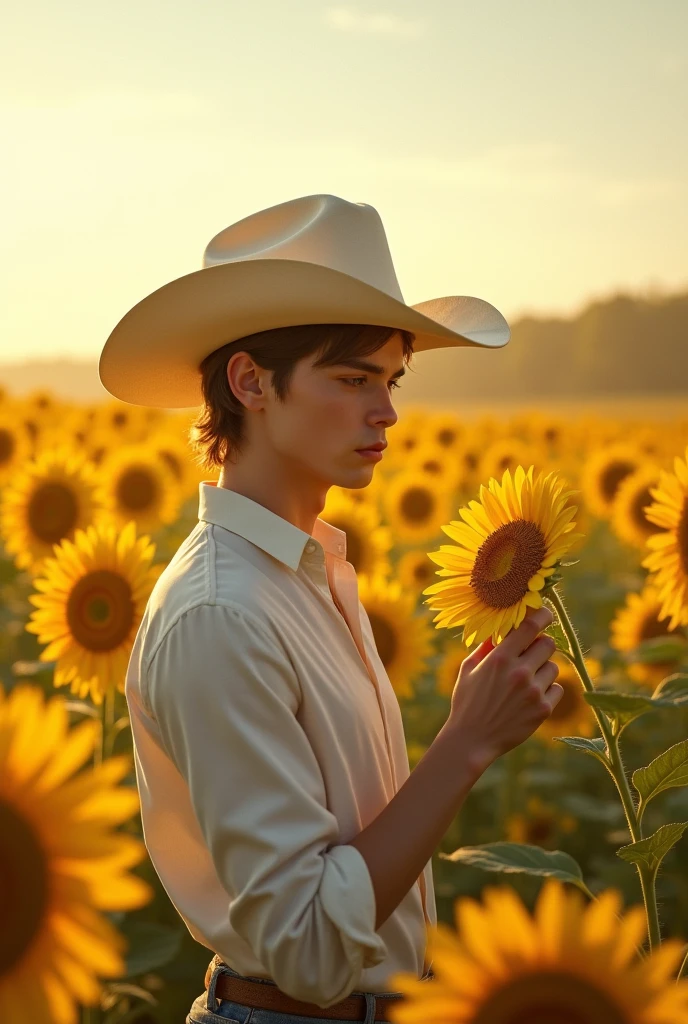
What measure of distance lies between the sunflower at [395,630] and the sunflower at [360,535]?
59cm

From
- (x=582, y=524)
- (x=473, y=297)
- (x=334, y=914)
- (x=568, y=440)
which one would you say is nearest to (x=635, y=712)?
(x=334, y=914)

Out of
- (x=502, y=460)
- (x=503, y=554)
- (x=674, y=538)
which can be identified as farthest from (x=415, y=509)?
(x=503, y=554)

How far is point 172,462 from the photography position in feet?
29.2

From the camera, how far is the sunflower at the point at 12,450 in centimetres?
927

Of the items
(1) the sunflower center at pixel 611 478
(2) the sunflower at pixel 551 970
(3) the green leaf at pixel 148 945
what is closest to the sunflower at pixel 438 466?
(1) the sunflower center at pixel 611 478

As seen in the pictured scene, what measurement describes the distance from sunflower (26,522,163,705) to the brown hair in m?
1.74

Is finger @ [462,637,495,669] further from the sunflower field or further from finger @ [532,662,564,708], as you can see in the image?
finger @ [532,662,564,708]

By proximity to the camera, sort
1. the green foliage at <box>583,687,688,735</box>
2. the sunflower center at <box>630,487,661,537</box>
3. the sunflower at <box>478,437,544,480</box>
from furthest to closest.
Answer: the sunflower at <box>478,437,544,480</box> → the sunflower center at <box>630,487,661,537</box> → the green foliage at <box>583,687,688,735</box>

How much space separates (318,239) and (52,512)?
4.30 meters

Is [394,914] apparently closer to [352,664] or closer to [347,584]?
[352,664]

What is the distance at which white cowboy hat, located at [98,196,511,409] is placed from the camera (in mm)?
2350

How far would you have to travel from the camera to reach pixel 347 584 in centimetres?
274

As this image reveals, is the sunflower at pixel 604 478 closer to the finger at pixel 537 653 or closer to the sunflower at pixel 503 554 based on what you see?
the sunflower at pixel 503 554

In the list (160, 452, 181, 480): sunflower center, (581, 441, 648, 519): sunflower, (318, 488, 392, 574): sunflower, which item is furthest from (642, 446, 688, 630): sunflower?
(160, 452, 181, 480): sunflower center
